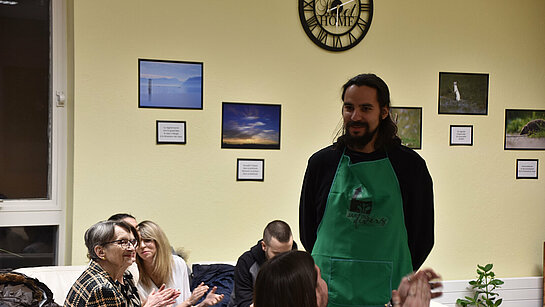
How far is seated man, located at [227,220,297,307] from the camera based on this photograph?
155 inches

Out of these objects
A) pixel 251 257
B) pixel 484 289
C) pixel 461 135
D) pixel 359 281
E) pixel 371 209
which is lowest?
pixel 484 289

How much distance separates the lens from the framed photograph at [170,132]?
4.56 m

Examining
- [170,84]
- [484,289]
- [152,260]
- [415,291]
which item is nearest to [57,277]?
[152,260]

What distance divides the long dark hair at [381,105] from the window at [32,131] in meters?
2.99

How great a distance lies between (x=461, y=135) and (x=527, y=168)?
75 cm

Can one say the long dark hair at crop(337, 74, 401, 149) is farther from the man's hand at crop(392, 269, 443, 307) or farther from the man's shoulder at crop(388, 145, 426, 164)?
the man's hand at crop(392, 269, 443, 307)

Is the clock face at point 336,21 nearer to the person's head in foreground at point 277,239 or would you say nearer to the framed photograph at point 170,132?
the framed photograph at point 170,132

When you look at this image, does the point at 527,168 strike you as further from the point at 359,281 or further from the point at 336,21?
the point at 359,281

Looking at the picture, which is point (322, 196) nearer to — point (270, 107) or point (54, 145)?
point (270, 107)

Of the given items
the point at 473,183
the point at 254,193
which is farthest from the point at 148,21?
the point at 473,183

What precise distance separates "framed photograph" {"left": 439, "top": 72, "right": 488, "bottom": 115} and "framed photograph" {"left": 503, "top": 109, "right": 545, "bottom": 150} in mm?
291

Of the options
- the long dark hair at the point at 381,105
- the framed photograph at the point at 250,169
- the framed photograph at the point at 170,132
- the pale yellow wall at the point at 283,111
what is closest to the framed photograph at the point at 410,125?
the pale yellow wall at the point at 283,111

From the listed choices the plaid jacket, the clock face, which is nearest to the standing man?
the plaid jacket

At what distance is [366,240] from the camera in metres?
2.14
